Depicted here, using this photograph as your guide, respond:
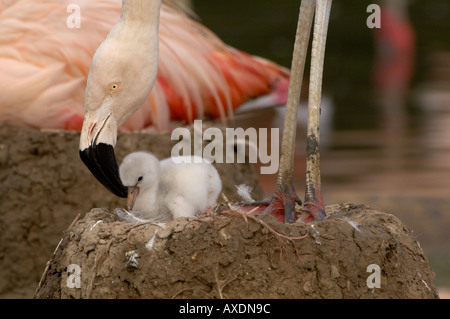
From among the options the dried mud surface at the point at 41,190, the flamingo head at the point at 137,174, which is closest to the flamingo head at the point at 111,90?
the flamingo head at the point at 137,174

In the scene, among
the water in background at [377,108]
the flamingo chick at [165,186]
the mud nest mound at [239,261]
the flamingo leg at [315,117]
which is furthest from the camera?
the water in background at [377,108]

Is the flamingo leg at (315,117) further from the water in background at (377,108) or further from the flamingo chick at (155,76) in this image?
the water in background at (377,108)

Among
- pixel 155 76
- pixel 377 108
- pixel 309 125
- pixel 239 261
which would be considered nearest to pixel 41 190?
pixel 155 76

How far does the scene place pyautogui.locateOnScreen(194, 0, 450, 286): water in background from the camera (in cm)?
707

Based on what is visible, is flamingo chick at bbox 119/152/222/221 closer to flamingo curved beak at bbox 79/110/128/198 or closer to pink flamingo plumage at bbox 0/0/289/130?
flamingo curved beak at bbox 79/110/128/198

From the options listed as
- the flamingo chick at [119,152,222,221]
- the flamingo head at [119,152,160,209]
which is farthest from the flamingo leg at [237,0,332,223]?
the flamingo head at [119,152,160,209]

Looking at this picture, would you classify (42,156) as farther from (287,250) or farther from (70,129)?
(287,250)

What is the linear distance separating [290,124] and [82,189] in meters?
2.09

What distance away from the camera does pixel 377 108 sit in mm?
10070

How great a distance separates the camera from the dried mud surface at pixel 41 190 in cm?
580

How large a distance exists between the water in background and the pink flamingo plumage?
16.6 inches

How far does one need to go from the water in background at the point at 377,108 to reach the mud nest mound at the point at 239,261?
4.58 ft

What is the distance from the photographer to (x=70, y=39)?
19.2ft

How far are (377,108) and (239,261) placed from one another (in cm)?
669
